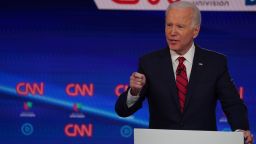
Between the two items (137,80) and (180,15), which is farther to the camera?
(180,15)

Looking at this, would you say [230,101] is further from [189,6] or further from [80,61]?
[80,61]

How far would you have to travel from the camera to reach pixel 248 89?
4383 mm

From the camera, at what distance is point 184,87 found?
2643 mm

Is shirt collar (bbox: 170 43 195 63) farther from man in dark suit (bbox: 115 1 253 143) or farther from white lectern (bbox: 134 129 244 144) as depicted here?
white lectern (bbox: 134 129 244 144)

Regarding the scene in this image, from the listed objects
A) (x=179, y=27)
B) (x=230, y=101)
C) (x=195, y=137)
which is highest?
(x=179, y=27)

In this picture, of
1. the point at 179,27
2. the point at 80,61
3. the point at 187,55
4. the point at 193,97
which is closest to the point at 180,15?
the point at 179,27

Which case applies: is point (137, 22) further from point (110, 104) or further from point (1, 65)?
point (1, 65)

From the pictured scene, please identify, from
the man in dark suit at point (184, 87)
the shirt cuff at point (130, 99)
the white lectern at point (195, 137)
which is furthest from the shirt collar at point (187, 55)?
the white lectern at point (195, 137)

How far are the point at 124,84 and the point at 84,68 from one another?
1.06 ft

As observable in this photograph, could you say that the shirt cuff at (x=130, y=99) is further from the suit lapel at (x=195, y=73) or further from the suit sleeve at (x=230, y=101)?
the suit sleeve at (x=230, y=101)

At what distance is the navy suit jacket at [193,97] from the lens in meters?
2.62

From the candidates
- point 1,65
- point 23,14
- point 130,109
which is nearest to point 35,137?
point 1,65

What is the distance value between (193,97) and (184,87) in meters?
0.06

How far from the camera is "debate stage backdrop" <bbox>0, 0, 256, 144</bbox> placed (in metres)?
4.35
